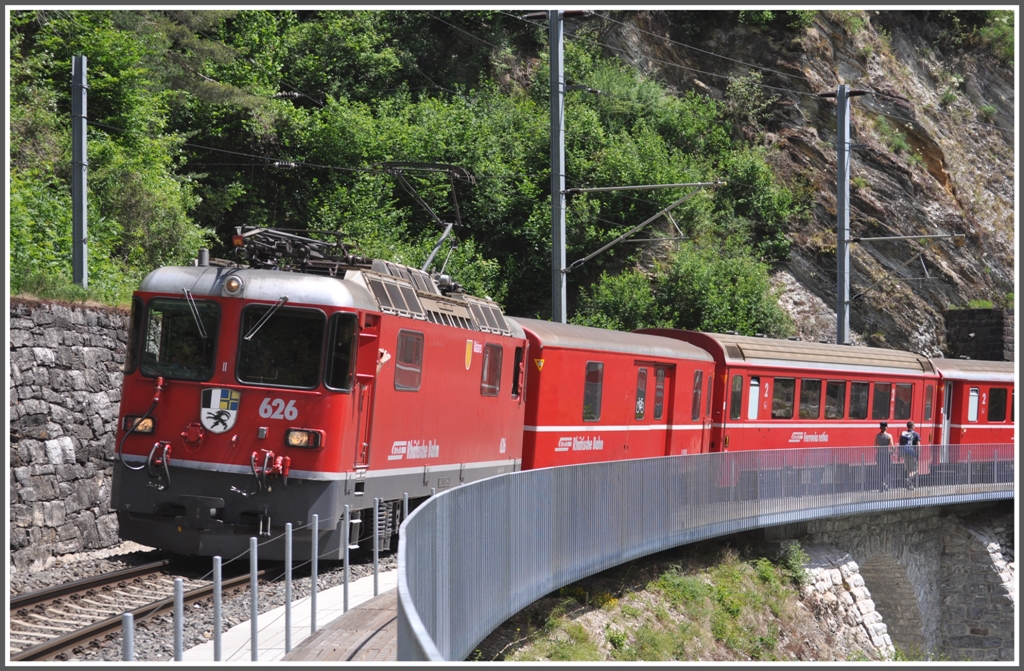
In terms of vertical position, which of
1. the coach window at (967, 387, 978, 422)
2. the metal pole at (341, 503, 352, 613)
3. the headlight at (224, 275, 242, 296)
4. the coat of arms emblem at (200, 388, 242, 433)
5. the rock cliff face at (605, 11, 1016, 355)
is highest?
the rock cliff face at (605, 11, 1016, 355)

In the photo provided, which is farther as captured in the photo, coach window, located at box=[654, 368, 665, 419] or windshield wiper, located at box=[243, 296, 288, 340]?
coach window, located at box=[654, 368, 665, 419]

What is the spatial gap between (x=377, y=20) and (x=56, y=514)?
3298 cm

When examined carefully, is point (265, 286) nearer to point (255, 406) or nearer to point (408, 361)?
point (255, 406)

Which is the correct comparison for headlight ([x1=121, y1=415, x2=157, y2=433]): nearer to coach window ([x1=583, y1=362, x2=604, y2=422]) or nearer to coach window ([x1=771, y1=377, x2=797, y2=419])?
coach window ([x1=583, y1=362, x2=604, y2=422])

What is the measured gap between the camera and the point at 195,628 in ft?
31.4

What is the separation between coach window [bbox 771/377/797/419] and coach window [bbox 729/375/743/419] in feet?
3.16

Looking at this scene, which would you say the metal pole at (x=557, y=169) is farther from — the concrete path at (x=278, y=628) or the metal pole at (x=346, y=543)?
the concrete path at (x=278, y=628)

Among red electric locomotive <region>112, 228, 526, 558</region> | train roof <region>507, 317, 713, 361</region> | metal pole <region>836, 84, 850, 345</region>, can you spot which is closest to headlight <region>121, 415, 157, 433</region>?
red electric locomotive <region>112, 228, 526, 558</region>

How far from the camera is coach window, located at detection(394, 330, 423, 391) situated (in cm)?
1312

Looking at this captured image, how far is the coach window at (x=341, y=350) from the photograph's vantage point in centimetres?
1206

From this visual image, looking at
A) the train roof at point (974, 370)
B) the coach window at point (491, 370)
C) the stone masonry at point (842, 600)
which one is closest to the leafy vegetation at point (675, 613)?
the stone masonry at point (842, 600)

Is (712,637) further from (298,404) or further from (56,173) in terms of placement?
(56,173)

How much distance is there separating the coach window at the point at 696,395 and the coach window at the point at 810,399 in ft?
9.79

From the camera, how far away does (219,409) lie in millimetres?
11953
